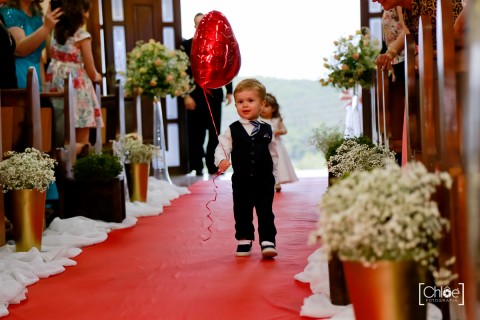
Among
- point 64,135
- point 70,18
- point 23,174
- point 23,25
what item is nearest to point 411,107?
point 23,174

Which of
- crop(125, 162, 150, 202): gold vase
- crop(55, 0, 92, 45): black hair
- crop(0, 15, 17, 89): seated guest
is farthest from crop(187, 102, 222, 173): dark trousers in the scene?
crop(0, 15, 17, 89): seated guest

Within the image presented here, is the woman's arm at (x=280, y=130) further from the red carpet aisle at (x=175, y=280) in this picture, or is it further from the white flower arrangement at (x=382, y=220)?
the white flower arrangement at (x=382, y=220)

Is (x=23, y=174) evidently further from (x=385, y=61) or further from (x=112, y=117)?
(x=112, y=117)

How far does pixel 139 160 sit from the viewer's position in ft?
25.5

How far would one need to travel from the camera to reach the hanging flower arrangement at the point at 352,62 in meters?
9.20

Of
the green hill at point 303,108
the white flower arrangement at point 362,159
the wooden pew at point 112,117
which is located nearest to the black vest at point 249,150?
the white flower arrangement at point 362,159

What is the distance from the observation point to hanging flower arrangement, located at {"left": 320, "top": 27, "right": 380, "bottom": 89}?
9195mm

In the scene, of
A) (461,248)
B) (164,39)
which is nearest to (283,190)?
(164,39)

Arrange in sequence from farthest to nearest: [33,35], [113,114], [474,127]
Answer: [113,114], [33,35], [474,127]

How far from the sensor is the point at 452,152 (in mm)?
2678

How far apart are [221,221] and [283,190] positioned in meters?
2.77

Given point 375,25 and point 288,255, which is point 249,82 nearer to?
point 288,255

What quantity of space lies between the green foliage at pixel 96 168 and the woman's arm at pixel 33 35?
104 cm

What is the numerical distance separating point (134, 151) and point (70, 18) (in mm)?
1533
